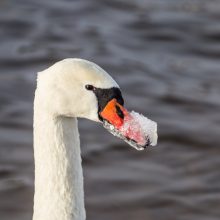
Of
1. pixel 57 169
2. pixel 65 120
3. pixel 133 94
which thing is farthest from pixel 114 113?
pixel 133 94

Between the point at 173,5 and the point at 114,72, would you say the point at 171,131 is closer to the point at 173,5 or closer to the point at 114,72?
the point at 114,72

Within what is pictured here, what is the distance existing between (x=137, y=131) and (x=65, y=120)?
0.52m

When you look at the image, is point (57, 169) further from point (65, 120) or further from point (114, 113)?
point (114, 113)

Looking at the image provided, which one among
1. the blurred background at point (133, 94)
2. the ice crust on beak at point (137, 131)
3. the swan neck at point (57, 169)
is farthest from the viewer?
the blurred background at point (133, 94)

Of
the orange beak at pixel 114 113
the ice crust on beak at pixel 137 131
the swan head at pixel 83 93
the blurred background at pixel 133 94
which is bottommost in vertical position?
the ice crust on beak at pixel 137 131

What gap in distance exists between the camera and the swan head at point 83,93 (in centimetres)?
555

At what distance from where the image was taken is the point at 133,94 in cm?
1086

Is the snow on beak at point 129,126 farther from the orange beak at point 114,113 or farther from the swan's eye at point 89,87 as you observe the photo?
the swan's eye at point 89,87

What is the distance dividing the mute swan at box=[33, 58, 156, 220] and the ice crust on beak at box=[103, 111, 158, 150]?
0.02m

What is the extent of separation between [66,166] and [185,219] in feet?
8.97

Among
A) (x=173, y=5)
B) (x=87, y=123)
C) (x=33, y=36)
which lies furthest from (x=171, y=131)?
Answer: (x=173, y=5)

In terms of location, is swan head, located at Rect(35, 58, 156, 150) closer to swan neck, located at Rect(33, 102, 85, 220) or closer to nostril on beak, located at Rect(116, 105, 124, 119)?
nostril on beak, located at Rect(116, 105, 124, 119)

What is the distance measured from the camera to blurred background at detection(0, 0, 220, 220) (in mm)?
8758

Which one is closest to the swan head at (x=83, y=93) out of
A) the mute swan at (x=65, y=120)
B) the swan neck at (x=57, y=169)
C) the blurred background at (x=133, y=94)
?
the mute swan at (x=65, y=120)
